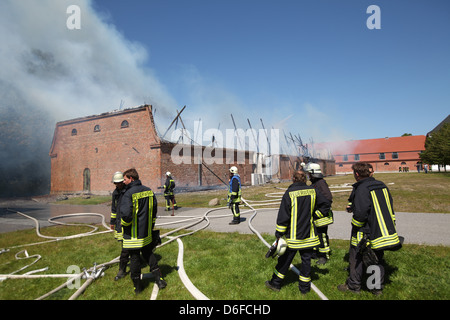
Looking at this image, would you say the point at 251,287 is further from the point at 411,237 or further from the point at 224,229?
the point at 411,237

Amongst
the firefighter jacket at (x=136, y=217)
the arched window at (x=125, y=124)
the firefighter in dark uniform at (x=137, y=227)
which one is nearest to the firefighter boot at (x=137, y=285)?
the firefighter in dark uniform at (x=137, y=227)

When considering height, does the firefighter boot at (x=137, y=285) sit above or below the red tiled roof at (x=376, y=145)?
below

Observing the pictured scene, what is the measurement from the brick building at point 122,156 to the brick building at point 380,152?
38019 mm

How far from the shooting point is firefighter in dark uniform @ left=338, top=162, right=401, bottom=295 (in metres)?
2.97

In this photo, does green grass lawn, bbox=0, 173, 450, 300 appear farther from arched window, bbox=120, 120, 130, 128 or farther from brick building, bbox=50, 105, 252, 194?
arched window, bbox=120, 120, 130, 128

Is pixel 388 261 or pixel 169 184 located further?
pixel 169 184

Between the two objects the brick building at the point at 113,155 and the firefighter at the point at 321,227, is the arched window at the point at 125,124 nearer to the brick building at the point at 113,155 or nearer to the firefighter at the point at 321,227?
the brick building at the point at 113,155

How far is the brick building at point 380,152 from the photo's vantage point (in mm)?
57000

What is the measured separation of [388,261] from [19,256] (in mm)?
7401

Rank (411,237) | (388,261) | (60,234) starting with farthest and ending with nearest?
(60,234), (411,237), (388,261)

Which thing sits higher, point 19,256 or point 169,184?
point 169,184

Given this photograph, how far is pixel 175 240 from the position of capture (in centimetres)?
592
